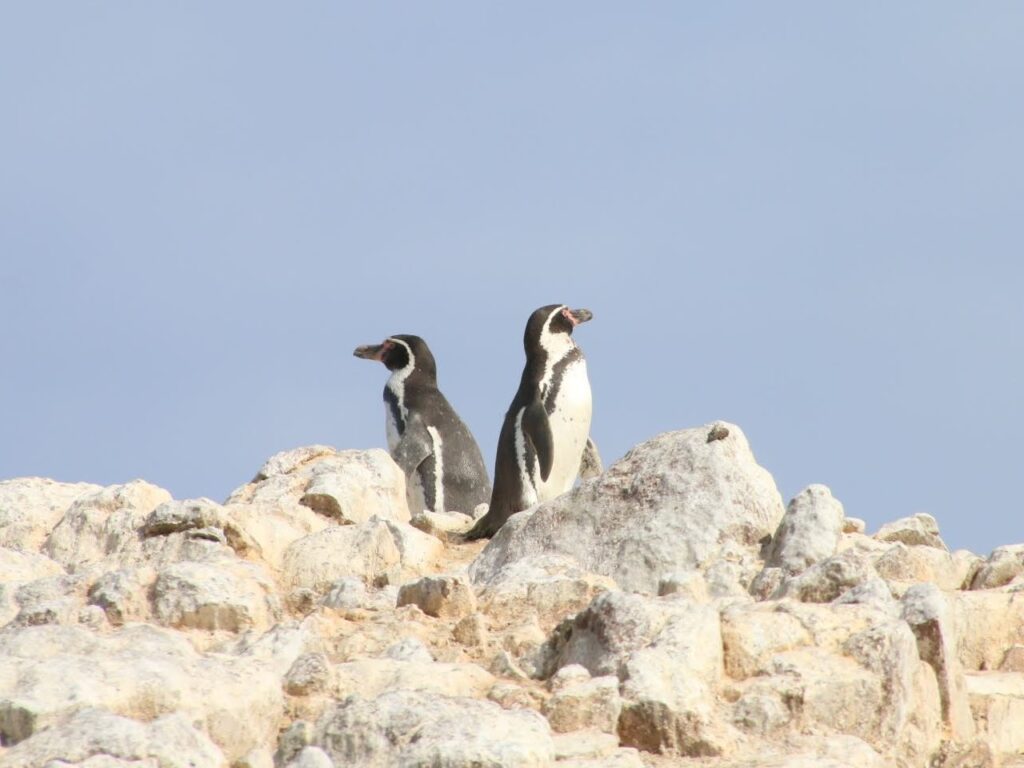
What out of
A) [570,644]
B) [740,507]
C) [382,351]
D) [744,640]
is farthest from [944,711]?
[382,351]

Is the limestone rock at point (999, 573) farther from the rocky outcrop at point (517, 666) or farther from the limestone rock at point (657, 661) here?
the limestone rock at point (657, 661)

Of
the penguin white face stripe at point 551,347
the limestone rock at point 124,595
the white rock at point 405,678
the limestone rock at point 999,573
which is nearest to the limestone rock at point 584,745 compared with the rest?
the white rock at point 405,678

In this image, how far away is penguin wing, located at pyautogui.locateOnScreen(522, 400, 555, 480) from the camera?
1817 centimetres

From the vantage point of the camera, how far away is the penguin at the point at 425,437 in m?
21.3

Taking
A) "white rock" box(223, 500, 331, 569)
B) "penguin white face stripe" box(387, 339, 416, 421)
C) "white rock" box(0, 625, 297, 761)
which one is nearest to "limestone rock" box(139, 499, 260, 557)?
"white rock" box(223, 500, 331, 569)

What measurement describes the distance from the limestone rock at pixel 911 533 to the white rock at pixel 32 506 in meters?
→ 5.34

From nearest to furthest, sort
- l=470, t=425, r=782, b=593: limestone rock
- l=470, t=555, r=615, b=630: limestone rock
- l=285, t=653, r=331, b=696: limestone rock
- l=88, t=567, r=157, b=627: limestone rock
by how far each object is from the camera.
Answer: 1. l=285, t=653, r=331, b=696: limestone rock
2. l=88, t=567, r=157, b=627: limestone rock
3. l=470, t=555, r=615, b=630: limestone rock
4. l=470, t=425, r=782, b=593: limestone rock

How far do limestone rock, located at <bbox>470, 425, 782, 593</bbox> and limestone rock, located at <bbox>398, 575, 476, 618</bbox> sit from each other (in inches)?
132

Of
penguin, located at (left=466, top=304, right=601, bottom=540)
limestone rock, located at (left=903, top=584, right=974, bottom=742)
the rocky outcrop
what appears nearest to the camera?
the rocky outcrop

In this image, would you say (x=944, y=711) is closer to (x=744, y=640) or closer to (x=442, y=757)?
(x=744, y=640)

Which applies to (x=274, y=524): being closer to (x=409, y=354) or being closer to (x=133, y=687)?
(x=133, y=687)

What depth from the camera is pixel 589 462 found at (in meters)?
19.9

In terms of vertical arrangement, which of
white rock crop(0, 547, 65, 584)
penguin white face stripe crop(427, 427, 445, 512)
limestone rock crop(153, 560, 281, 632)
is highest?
penguin white face stripe crop(427, 427, 445, 512)

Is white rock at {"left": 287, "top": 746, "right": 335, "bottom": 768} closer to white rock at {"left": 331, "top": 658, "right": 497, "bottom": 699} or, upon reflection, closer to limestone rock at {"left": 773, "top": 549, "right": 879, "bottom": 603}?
white rock at {"left": 331, "top": 658, "right": 497, "bottom": 699}
